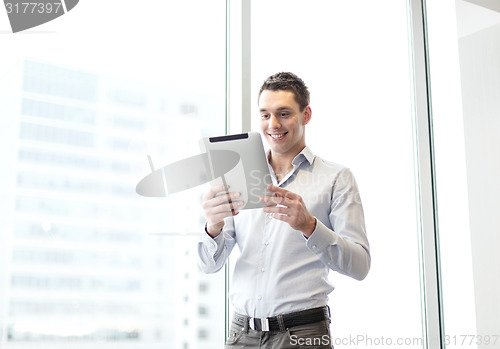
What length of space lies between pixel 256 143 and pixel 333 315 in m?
1.24

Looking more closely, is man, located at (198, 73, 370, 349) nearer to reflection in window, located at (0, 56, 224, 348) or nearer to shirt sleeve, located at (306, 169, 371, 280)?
shirt sleeve, located at (306, 169, 371, 280)

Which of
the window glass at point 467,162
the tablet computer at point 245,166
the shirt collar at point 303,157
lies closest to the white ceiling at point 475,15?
the window glass at point 467,162

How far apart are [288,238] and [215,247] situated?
231mm

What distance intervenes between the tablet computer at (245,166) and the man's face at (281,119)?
214 mm

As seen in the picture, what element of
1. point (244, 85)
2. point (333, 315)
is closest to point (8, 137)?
point (244, 85)

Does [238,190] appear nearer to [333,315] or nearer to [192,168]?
[192,168]

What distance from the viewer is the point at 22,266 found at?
5.82ft

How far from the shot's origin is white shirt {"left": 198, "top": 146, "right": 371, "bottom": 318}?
1.66 metres

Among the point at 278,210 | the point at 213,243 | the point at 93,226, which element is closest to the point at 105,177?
the point at 93,226

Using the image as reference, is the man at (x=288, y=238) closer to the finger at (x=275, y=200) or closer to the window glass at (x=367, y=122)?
the finger at (x=275, y=200)

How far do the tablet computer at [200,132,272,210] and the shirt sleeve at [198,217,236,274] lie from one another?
0.18 metres

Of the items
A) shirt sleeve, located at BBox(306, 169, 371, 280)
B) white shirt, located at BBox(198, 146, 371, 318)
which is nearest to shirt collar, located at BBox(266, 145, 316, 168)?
white shirt, located at BBox(198, 146, 371, 318)

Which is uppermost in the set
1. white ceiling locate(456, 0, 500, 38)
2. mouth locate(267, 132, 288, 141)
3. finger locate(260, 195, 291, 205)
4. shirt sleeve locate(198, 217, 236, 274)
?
white ceiling locate(456, 0, 500, 38)

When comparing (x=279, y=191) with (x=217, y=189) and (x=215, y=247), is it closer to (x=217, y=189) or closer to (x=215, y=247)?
(x=217, y=189)
